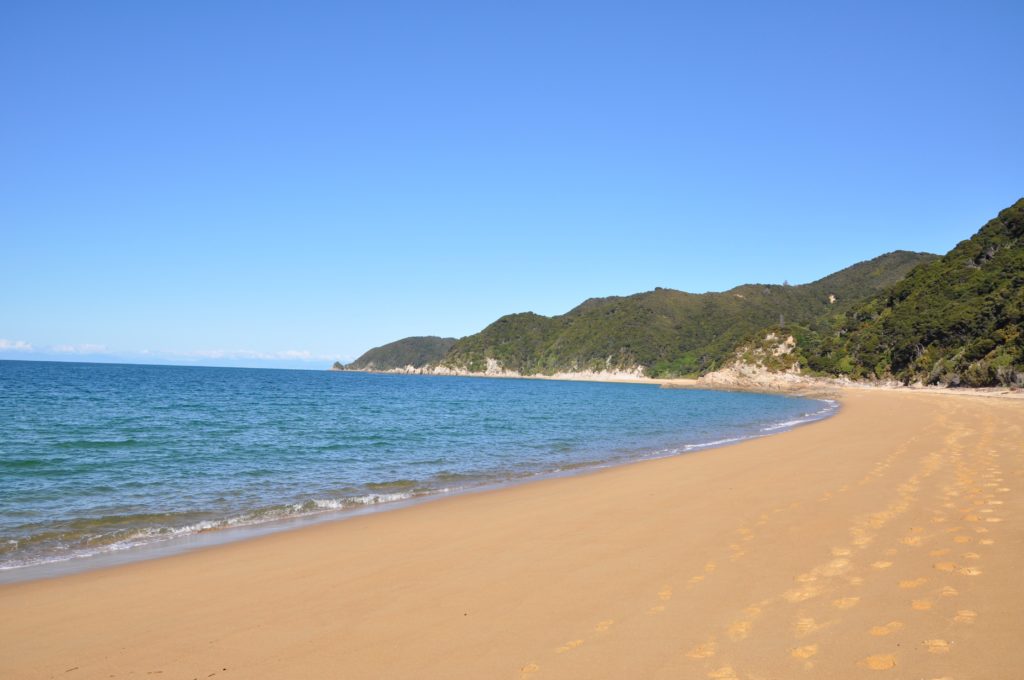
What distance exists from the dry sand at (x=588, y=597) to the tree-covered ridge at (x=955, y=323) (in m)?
56.8

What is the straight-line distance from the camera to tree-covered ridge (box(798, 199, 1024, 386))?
185 feet

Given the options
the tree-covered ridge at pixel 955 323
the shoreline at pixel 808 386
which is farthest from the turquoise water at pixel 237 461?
the tree-covered ridge at pixel 955 323

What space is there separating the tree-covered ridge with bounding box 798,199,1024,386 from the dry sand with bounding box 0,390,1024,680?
56823mm

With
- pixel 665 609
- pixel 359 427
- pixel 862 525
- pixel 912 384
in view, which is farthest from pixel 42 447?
pixel 912 384

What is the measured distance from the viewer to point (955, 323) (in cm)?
6600

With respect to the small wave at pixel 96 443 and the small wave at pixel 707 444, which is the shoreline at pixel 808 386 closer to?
the small wave at pixel 707 444

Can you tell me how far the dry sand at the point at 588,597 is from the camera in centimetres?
450

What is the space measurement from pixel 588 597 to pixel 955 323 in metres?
77.6

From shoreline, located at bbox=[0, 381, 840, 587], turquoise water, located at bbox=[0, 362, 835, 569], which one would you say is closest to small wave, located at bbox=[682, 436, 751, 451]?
turquoise water, located at bbox=[0, 362, 835, 569]

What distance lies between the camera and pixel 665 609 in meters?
5.44

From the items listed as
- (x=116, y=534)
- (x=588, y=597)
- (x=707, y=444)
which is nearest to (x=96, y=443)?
(x=116, y=534)

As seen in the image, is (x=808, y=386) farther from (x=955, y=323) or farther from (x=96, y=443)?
(x=96, y=443)

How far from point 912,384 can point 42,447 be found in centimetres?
8354

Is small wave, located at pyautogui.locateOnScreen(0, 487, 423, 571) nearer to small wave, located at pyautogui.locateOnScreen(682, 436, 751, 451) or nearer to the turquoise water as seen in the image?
the turquoise water
